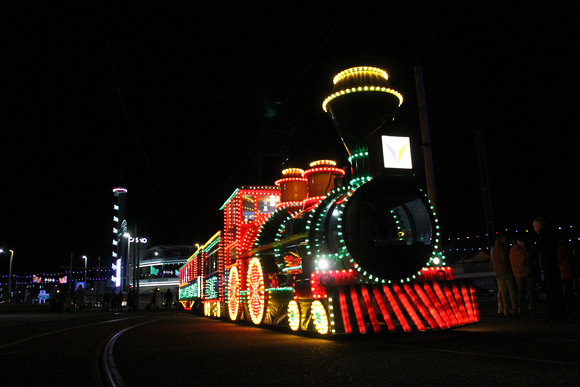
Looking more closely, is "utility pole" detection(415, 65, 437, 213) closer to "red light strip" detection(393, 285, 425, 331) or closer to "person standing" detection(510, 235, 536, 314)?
"person standing" detection(510, 235, 536, 314)

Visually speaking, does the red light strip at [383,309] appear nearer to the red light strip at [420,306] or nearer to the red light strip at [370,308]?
the red light strip at [370,308]

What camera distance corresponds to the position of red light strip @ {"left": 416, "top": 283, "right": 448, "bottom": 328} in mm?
6816

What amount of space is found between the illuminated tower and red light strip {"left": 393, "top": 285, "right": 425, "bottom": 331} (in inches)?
2348

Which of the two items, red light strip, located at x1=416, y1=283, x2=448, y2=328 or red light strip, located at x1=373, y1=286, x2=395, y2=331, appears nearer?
red light strip, located at x1=373, y1=286, x2=395, y2=331

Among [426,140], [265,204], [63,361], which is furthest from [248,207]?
[63,361]

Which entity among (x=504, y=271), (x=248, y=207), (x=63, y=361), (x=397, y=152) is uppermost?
(x=248, y=207)

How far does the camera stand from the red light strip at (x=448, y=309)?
6941 millimetres

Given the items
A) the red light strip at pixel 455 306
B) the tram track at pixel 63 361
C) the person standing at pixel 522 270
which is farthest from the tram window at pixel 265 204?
the red light strip at pixel 455 306

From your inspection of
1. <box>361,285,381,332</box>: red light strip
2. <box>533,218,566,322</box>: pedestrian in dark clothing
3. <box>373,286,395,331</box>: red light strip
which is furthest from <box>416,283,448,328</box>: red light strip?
<box>533,218,566,322</box>: pedestrian in dark clothing

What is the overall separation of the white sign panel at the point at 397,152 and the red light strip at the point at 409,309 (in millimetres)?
1799

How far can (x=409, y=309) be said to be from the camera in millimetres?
6777

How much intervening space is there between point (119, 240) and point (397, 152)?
215ft

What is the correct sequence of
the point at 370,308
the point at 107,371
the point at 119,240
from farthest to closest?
the point at 119,240 → the point at 370,308 → the point at 107,371

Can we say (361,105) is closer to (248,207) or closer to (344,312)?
(344,312)
